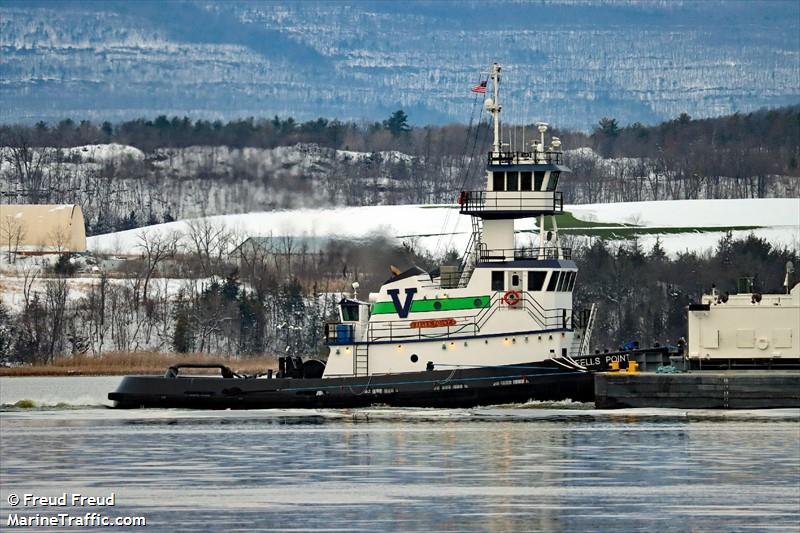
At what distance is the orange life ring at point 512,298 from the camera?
53000mm

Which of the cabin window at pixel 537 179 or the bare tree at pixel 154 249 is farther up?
the cabin window at pixel 537 179

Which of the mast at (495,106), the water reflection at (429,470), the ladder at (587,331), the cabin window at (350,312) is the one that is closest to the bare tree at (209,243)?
the cabin window at (350,312)

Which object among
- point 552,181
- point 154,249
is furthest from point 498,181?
point 154,249

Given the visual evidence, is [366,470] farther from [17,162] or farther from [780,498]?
[17,162]

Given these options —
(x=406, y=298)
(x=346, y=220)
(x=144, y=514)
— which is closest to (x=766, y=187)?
(x=346, y=220)

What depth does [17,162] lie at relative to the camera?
129 m

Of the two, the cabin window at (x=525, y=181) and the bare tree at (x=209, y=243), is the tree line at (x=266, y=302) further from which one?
the cabin window at (x=525, y=181)

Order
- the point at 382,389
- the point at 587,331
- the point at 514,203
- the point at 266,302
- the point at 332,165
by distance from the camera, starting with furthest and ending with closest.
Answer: the point at 332,165 → the point at 266,302 → the point at 587,331 → the point at 514,203 → the point at 382,389

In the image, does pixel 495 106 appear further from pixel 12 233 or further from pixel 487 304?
pixel 12 233

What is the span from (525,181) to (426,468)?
1953 centimetres

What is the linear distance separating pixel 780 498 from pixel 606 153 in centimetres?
12831

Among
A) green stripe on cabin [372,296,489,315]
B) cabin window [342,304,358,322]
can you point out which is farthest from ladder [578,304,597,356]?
cabin window [342,304,358,322]

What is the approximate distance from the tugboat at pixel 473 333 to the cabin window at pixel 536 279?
3cm

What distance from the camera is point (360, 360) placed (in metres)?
54.2
